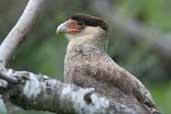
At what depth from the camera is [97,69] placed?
5.17 metres

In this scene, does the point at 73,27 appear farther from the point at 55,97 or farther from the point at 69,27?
the point at 55,97

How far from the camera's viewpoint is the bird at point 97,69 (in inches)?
192

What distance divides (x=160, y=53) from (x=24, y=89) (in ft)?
16.9

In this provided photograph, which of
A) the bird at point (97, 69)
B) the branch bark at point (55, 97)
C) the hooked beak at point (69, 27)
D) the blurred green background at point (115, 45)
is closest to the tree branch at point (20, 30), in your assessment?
the branch bark at point (55, 97)

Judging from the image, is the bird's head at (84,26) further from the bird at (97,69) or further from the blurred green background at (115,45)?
the blurred green background at (115,45)

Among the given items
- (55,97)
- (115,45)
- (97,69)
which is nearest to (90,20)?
(97,69)

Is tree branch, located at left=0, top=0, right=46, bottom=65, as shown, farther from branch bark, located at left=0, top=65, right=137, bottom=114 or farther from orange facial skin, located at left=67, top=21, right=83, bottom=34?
orange facial skin, located at left=67, top=21, right=83, bottom=34

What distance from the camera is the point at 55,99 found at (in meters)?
3.82

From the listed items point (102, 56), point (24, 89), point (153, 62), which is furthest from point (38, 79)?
point (153, 62)

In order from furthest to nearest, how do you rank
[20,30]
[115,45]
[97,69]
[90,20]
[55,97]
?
[115,45], [90,20], [97,69], [20,30], [55,97]

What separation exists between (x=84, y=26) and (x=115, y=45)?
293 centimetres

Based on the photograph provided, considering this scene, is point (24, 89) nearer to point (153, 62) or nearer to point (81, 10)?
point (81, 10)

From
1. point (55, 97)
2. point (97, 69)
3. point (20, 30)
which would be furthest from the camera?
point (97, 69)

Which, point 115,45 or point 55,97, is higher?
point 55,97
